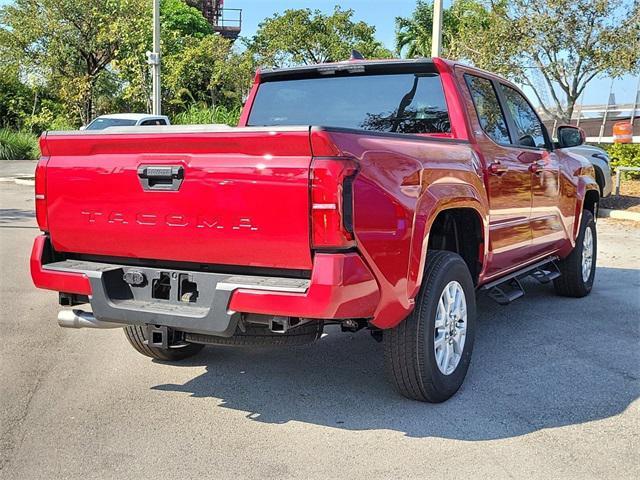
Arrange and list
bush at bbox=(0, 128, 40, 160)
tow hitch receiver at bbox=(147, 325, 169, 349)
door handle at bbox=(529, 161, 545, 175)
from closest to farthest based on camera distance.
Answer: tow hitch receiver at bbox=(147, 325, 169, 349) < door handle at bbox=(529, 161, 545, 175) < bush at bbox=(0, 128, 40, 160)

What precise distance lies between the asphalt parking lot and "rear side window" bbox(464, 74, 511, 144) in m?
1.58

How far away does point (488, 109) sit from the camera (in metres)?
5.27

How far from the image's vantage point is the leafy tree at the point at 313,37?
35625 mm

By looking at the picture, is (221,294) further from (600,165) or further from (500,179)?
(600,165)

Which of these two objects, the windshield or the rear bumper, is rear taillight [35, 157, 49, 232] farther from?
the windshield

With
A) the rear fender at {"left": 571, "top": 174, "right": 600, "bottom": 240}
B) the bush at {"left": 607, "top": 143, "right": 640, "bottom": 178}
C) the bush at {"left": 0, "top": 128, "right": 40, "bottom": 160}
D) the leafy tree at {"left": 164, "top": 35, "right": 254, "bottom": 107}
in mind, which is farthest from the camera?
the leafy tree at {"left": 164, "top": 35, "right": 254, "bottom": 107}

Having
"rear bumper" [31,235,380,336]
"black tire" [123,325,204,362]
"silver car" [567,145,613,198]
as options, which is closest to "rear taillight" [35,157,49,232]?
"rear bumper" [31,235,380,336]

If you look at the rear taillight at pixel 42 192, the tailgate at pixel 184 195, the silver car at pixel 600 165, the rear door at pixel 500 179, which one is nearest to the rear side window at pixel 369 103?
the rear door at pixel 500 179

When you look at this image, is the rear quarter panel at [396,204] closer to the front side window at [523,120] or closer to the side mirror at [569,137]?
the front side window at [523,120]

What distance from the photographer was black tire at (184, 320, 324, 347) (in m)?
3.68

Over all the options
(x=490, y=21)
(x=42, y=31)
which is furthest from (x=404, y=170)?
(x=42, y=31)

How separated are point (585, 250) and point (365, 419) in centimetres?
404

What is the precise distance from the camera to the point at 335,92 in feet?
17.1

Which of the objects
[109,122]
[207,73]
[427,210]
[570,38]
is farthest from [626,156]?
[207,73]
